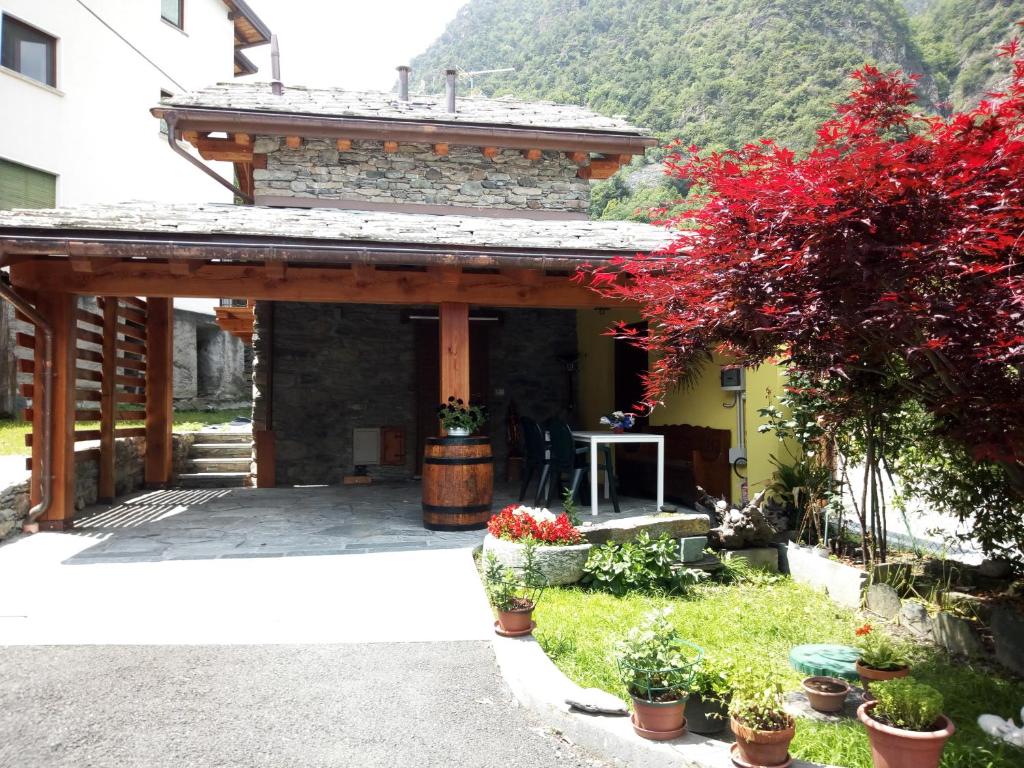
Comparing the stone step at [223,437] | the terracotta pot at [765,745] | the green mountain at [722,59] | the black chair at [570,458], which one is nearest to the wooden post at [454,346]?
the black chair at [570,458]

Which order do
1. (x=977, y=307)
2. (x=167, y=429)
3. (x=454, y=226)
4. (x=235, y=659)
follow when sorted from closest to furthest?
(x=977, y=307) < (x=235, y=659) < (x=454, y=226) < (x=167, y=429)

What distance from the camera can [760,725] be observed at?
7.90 feet

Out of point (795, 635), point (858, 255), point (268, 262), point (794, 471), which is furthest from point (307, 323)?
point (858, 255)

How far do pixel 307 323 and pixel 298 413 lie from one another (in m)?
1.22

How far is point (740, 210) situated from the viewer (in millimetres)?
3084

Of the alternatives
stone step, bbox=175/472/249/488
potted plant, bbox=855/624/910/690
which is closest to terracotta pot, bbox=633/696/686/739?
potted plant, bbox=855/624/910/690

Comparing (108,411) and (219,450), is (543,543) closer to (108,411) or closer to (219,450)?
(108,411)

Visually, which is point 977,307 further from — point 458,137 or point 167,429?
point 167,429

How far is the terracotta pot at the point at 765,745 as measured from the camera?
2357mm

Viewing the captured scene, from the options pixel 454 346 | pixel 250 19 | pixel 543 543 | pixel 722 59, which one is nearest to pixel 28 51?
pixel 250 19

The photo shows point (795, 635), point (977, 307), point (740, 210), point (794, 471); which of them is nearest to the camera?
point (977, 307)

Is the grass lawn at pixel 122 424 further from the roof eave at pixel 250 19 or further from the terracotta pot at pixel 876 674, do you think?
the roof eave at pixel 250 19

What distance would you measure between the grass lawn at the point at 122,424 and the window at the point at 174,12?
32.2 feet

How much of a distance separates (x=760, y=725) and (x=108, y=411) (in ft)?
25.8
